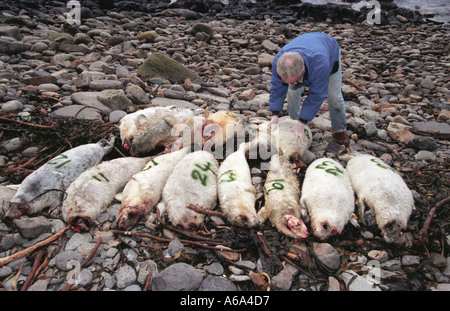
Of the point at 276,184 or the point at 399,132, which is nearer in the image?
the point at 276,184

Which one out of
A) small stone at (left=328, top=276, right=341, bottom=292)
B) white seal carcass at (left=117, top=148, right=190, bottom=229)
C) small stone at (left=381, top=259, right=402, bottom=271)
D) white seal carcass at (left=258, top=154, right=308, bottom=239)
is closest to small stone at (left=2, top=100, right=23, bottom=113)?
white seal carcass at (left=117, top=148, right=190, bottom=229)

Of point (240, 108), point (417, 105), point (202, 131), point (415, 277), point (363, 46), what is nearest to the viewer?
point (415, 277)

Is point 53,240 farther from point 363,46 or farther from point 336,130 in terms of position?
point 363,46

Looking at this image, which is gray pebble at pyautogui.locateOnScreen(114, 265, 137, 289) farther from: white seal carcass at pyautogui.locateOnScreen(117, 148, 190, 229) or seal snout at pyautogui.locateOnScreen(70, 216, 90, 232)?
seal snout at pyautogui.locateOnScreen(70, 216, 90, 232)

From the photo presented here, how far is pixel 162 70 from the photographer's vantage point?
27.8ft

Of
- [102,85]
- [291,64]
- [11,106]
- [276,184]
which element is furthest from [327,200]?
[11,106]

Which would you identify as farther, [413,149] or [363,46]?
[363,46]

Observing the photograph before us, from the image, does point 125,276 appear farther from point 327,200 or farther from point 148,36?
point 148,36

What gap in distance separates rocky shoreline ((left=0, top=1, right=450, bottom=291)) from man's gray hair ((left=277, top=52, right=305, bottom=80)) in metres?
1.61

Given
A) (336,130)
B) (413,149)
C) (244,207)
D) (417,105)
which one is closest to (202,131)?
(244,207)

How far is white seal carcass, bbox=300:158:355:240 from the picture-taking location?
3.52 metres

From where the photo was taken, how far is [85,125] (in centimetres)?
567

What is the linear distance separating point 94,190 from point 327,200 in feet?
10.3

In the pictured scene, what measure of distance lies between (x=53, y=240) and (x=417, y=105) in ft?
29.4
